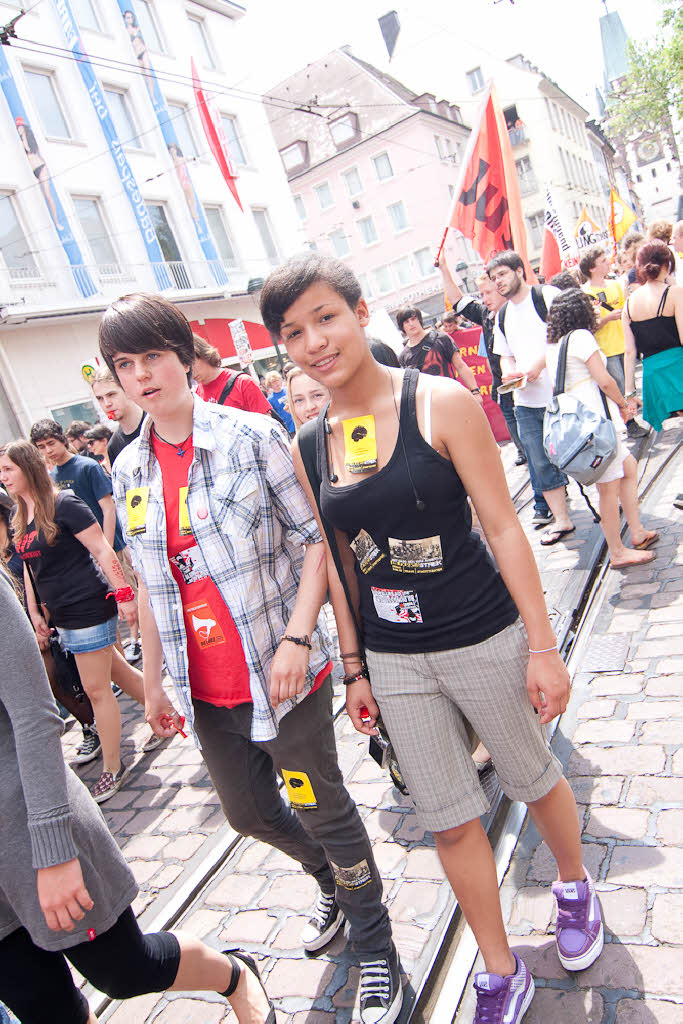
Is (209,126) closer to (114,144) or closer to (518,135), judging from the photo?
(114,144)

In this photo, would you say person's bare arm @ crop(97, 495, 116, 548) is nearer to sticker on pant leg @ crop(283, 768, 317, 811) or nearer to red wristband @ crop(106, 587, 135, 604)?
red wristband @ crop(106, 587, 135, 604)

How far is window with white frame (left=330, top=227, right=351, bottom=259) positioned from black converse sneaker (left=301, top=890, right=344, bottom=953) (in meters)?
39.5

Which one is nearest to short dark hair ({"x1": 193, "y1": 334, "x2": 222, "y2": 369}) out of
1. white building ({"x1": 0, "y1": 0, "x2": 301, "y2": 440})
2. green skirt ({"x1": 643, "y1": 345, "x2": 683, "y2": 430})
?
green skirt ({"x1": 643, "y1": 345, "x2": 683, "y2": 430})

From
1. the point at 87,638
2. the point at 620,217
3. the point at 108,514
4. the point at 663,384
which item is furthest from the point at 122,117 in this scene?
the point at 87,638

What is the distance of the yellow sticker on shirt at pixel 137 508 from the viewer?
231cm

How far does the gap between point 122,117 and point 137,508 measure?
22.7 metres

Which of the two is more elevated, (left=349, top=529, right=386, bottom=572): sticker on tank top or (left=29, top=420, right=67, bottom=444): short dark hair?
(left=29, top=420, right=67, bottom=444): short dark hair

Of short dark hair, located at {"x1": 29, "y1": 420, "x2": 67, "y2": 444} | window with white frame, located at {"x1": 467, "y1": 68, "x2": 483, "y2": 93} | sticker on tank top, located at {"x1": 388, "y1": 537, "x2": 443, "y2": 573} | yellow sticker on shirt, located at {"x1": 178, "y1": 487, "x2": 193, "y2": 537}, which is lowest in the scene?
sticker on tank top, located at {"x1": 388, "y1": 537, "x2": 443, "y2": 573}

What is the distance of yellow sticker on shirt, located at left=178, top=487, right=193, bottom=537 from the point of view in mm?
2242

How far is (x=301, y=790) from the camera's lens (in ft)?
7.53

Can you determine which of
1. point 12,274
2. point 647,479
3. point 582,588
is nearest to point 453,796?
point 582,588

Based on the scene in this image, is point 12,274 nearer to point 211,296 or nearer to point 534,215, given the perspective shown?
point 211,296

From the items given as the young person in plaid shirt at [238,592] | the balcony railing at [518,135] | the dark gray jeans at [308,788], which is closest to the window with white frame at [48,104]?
the young person in plaid shirt at [238,592]

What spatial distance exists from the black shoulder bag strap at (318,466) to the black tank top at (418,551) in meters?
0.08
